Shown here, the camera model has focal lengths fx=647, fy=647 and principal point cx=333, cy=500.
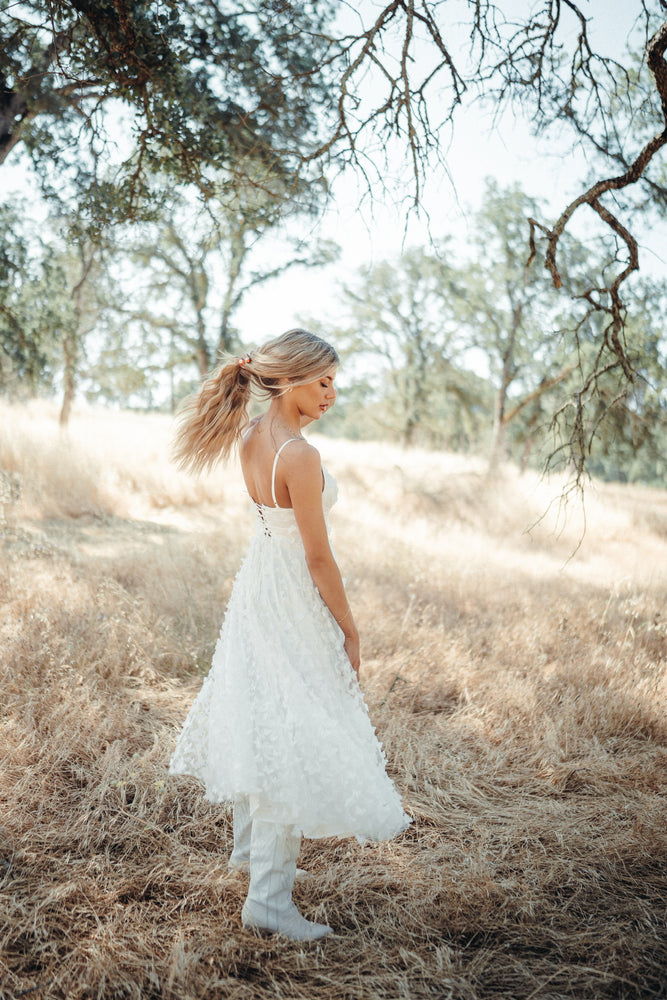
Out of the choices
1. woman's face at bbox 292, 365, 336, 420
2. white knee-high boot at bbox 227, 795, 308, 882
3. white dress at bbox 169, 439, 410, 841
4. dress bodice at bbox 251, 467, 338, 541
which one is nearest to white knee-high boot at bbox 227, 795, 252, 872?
white knee-high boot at bbox 227, 795, 308, 882

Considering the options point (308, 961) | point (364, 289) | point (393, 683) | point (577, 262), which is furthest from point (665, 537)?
point (364, 289)

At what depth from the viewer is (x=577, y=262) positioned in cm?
1248

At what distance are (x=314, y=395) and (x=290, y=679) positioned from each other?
1.02 meters

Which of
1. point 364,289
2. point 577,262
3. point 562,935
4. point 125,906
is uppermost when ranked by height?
point 364,289

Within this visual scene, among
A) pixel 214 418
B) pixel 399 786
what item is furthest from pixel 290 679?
pixel 399 786

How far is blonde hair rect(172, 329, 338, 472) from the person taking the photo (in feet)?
7.59

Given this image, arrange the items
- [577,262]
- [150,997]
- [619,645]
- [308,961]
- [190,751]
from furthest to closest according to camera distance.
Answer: [577,262] → [619,645] → [190,751] → [308,961] → [150,997]

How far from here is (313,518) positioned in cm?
218

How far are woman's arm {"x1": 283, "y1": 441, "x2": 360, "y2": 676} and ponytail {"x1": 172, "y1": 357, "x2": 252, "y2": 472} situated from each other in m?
0.55

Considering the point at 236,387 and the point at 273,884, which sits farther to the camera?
the point at 236,387

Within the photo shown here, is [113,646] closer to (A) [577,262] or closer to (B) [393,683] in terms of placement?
(B) [393,683]

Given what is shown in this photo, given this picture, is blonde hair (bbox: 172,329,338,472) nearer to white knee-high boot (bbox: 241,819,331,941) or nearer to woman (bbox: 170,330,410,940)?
woman (bbox: 170,330,410,940)

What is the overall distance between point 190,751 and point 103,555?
170 inches

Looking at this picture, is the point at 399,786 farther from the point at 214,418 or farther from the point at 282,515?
the point at 214,418
